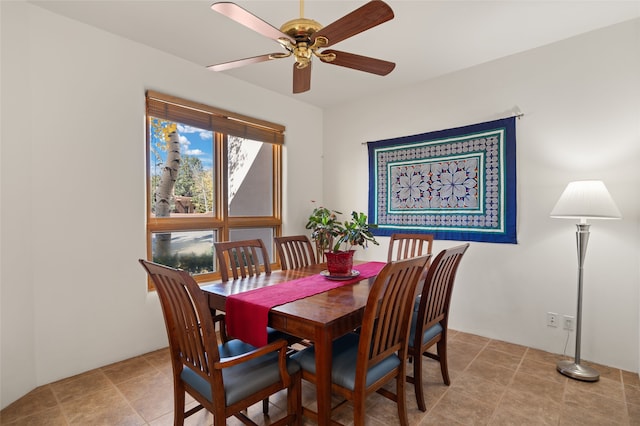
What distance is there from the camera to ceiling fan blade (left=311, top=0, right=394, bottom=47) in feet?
4.76

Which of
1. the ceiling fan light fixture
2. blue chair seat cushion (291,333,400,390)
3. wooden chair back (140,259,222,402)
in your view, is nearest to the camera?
wooden chair back (140,259,222,402)

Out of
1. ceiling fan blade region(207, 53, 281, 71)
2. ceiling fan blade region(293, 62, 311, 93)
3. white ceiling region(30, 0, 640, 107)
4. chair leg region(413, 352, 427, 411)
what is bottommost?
chair leg region(413, 352, 427, 411)

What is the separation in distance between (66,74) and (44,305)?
1668 millimetres

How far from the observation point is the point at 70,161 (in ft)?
7.84

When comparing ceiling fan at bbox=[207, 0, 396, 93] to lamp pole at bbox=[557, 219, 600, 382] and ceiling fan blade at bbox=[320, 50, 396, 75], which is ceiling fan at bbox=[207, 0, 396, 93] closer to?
ceiling fan blade at bbox=[320, 50, 396, 75]

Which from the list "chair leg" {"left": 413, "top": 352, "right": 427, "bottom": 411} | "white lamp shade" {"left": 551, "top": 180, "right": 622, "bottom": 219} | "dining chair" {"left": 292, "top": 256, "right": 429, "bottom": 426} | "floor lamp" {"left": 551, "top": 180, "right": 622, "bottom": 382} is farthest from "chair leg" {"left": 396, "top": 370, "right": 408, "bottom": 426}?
"white lamp shade" {"left": 551, "top": 180, "right": 622, "bottom": 219}

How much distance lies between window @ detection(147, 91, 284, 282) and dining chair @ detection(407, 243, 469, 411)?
2.17m

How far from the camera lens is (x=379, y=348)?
1583mm

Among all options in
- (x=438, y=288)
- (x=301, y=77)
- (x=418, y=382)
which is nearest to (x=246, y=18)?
(x=301, y=77)

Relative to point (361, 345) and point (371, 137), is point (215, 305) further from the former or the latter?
point (371, 137)

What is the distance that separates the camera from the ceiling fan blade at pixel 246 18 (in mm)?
1459

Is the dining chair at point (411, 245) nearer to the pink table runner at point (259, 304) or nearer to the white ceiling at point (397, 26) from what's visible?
the pink table runner at point (259, 304)

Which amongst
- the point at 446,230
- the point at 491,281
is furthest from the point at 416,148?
the point at 491,281

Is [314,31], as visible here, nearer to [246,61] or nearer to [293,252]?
[246,61]
